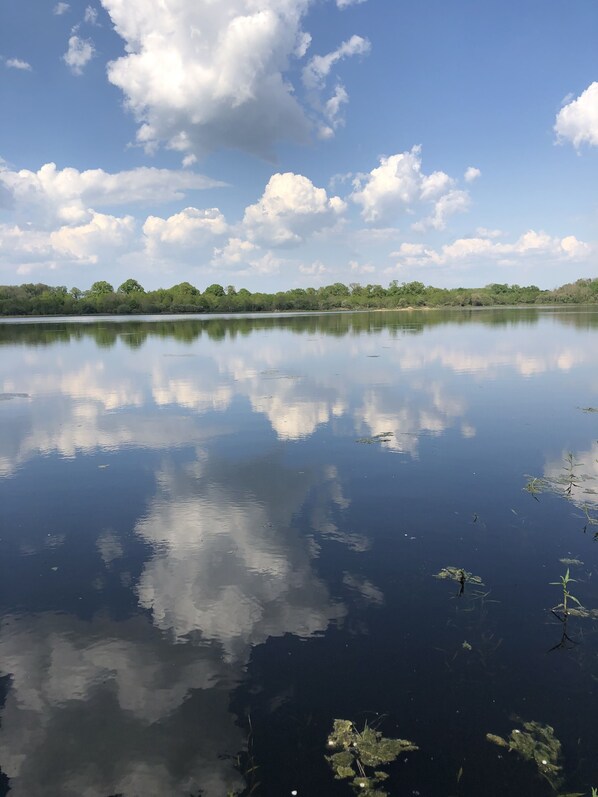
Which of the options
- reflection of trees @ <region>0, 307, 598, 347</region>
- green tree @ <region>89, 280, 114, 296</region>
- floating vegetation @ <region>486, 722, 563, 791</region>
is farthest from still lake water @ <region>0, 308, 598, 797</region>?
green tree @ <region>89, 280, 114, 296</region>

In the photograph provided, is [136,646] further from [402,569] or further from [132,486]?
[132,486]

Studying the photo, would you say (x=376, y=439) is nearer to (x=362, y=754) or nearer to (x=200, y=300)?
(x=362, y=754)

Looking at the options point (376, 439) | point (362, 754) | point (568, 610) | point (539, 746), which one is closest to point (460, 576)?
point (568, 610)

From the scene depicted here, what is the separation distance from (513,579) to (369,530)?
2.26 meters

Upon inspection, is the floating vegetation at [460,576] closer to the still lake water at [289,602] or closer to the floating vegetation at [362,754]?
the still lake water at [289,602]

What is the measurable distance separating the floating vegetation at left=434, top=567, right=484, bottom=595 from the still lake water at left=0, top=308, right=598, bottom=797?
0.31 feet

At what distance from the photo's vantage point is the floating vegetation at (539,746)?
413 cm

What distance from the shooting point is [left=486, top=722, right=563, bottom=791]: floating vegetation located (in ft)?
13.6

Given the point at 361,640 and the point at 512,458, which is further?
the point at 512,458

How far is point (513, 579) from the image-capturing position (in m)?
6.80

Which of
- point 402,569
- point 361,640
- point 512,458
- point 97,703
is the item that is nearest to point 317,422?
point 512,458

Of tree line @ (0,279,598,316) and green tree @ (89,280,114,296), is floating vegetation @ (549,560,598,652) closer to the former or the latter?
tree line @ (0,279,598,316)

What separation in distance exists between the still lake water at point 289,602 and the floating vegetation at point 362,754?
8 centimetres

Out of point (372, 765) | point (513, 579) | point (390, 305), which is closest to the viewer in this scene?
point (372, 765)
